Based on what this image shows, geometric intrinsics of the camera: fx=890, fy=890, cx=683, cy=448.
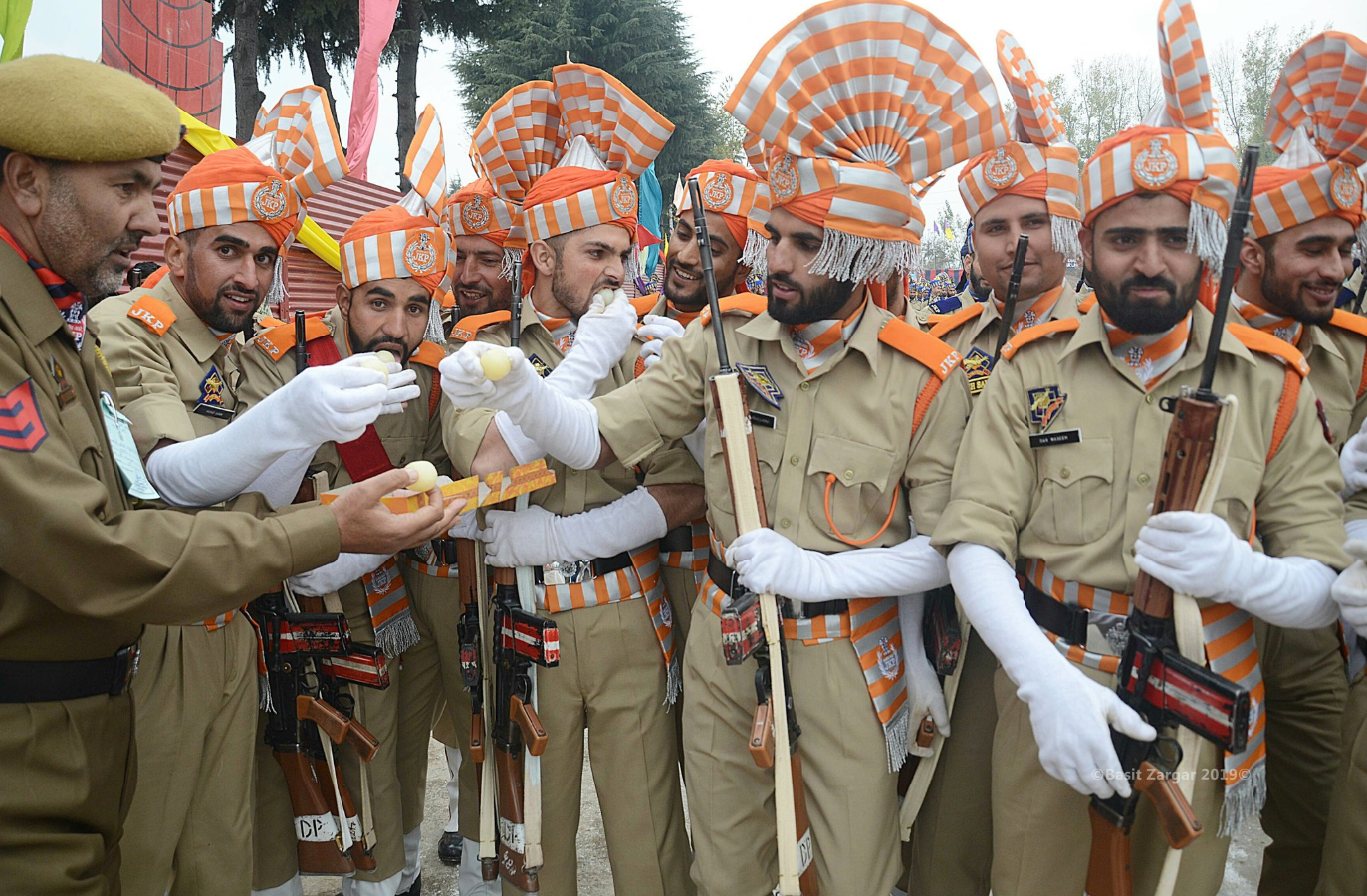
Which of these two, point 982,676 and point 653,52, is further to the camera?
point 653,52

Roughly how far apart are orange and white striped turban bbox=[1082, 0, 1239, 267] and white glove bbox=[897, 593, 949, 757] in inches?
47.4

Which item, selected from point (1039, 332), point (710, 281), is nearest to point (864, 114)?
point (710, 281)

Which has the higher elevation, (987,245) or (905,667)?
(987,245)

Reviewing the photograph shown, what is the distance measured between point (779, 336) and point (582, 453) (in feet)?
2.30

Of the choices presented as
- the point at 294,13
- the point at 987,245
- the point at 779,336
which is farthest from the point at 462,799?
the point at 294,13

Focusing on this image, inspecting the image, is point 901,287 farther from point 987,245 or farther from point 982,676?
point 982,676

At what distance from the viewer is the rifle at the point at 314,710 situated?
3.13 meters

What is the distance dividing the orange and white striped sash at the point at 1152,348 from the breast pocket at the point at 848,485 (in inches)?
26.3

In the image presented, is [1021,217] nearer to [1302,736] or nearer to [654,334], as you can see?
[654,334]

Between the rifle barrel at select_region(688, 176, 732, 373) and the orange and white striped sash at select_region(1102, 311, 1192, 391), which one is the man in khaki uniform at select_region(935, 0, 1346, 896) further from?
the rifle barrel at select_region(688, 176, 732, 373)

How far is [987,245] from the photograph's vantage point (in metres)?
3.88

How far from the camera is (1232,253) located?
1.88 m

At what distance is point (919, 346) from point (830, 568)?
711 millimetres

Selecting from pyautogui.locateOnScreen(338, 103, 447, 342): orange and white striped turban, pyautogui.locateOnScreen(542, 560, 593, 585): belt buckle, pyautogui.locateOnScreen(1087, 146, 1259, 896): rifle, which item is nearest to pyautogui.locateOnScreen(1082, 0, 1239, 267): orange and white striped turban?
pyautogui.locateOnScreen(1087, 146, 1259, 896): rifle
